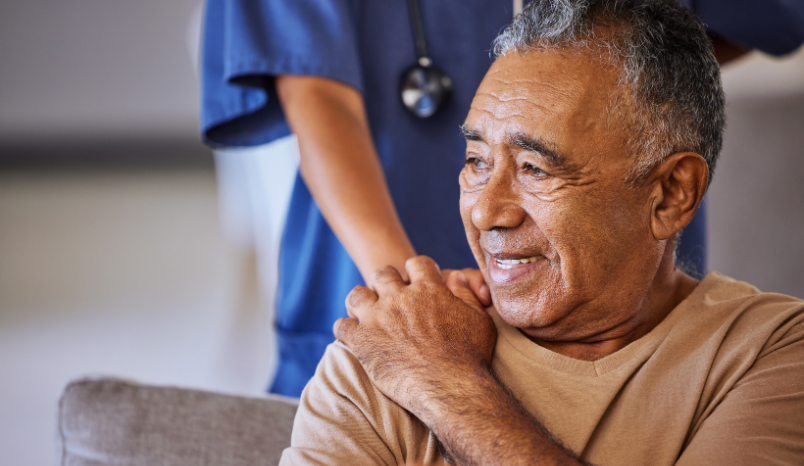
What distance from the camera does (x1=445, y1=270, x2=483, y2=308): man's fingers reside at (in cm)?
112

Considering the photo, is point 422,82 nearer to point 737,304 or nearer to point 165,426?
point 737,304

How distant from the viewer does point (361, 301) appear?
109cm

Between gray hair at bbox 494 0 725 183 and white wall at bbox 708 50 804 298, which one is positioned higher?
gray hair at bbox 494 0 725 183

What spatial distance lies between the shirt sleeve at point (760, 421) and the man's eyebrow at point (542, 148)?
0.39m

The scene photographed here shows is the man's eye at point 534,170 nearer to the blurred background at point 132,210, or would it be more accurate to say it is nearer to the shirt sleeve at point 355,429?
the shirt sleeve at point 355,429

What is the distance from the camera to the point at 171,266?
199 inches

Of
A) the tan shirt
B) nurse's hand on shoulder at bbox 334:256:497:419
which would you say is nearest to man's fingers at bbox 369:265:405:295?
nurse's hand on shoulder at bbox 334:256:497:419

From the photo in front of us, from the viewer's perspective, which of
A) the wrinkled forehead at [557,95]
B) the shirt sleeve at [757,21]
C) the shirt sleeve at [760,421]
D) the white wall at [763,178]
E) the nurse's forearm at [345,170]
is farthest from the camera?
the white wall at [763,178]

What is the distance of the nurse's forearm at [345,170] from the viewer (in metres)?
1.25

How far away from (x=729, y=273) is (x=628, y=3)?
59.2 inches

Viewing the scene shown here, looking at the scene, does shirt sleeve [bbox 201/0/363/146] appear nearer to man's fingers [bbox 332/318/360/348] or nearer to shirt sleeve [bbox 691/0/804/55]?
man's fingers [bbox 332/318/360/348]

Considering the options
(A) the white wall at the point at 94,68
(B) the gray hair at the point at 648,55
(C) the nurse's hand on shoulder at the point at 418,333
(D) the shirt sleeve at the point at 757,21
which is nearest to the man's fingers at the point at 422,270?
(C) the nurse's hand on shoulder at the point at 418,333

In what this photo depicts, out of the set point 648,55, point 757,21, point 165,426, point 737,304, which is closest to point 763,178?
point 757,21

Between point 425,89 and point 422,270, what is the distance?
0.53 m
